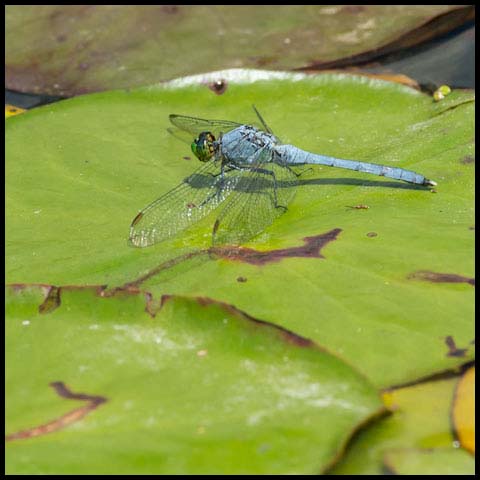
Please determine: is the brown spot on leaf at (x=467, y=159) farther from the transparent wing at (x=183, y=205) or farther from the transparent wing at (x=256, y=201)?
the transparent wing at (x=183, y=205)

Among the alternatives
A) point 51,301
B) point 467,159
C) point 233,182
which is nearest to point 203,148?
point 233,182

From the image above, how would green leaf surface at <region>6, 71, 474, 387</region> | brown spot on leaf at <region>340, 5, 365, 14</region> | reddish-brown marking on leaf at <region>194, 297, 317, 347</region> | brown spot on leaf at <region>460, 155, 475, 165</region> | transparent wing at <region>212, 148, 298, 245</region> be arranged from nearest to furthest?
reddish-brown marking on leaf at <region>194, 297, 317, 347</region>, green leaf surface at <region>6, 71, 474, 387</region>, transparent wing at <region>212, 148, 298, 245</region>, brown spot on leaf at <region>460, 155, 475, 165</region>, brown spot on leaf at <region>340, 5, 365, 14</region>

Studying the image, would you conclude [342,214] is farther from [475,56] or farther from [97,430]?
[475,56]

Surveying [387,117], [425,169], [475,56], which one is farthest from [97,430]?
[475,56]

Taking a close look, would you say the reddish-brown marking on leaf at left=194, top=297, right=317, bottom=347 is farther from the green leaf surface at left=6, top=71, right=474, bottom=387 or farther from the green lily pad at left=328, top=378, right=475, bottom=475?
the green lily pad at left=328, top=378, right=475, bottom=475

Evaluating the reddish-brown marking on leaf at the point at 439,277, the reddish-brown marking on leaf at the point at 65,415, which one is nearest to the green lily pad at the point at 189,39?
the reddish-brown marking on leaf at the point at 439,277

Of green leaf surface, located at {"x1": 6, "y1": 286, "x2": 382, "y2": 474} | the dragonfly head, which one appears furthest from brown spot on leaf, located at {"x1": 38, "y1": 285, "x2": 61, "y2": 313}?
the dragonfly head
